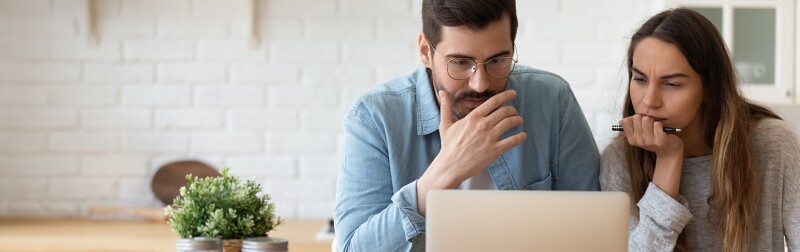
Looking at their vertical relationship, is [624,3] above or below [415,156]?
above

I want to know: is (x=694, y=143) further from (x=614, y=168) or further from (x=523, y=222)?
(x=523, y=222)

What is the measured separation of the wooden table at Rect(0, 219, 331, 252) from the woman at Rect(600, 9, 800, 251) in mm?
1199

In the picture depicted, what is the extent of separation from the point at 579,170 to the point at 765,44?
1.73 meters

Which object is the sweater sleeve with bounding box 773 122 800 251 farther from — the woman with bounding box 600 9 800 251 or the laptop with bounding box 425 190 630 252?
the laptop with bounding box 425 190 630 252

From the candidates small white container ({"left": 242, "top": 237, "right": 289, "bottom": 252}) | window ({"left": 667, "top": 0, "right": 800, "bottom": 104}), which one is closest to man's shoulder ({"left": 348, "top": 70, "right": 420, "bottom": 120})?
small white container ({"left": 242, "top": 237, "right": 289, "bottom": 252})

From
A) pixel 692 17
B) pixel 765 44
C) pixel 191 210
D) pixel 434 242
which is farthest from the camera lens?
pixel 765 44

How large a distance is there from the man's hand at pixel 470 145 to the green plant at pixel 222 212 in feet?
1.16

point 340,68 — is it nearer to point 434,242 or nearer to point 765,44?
point 765,44

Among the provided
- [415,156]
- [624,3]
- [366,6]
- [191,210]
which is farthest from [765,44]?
[191,210]

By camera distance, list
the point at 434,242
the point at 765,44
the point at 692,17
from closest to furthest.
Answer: the point at 434,242 < the point at 692,17 < the point at 765,44

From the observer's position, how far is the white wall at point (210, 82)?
3.88 meters

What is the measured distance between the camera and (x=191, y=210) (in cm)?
213

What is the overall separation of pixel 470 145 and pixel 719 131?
23.7 inches

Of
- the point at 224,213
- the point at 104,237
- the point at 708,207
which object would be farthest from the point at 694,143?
the point at 104,237
